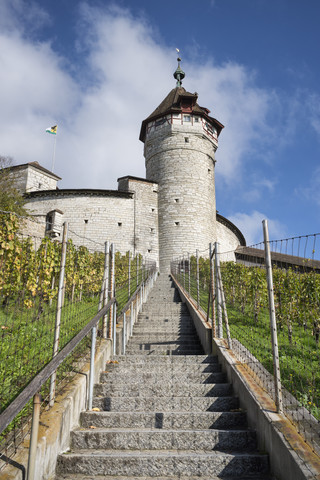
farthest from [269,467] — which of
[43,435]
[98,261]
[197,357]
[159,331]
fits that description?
[98,261]

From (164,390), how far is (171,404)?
334mm

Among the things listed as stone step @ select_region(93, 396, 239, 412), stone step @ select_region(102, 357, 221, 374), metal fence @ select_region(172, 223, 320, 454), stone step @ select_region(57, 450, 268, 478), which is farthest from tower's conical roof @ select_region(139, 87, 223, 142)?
stone step @ select_region(57, 450, 268, 478)

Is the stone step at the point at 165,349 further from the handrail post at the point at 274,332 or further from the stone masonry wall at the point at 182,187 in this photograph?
the stone masonry wall at the point at 182,187

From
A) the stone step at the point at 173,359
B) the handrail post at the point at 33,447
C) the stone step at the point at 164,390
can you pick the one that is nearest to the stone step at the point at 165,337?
the stone step at the point at 173,359

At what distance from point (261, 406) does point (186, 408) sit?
36.3 inches

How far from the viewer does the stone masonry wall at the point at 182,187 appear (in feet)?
89.0

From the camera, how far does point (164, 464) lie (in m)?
2.85

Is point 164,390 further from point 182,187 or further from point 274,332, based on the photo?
point 182,187

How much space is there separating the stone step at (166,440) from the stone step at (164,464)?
0.83ft

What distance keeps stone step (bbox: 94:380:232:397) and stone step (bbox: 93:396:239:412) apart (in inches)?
9.4

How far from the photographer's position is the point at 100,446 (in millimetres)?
3178

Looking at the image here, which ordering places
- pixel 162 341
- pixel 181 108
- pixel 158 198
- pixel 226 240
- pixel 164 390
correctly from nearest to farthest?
pixel 164 390, pixel 162 341, pixel 158 198, pixel 181 108, pixel 226 240

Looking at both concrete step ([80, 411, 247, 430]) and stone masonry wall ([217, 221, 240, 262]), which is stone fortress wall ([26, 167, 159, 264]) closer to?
stone masonry wall ([217, 221, 240, 262])

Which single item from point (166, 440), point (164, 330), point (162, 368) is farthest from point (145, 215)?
point (166, 440)
